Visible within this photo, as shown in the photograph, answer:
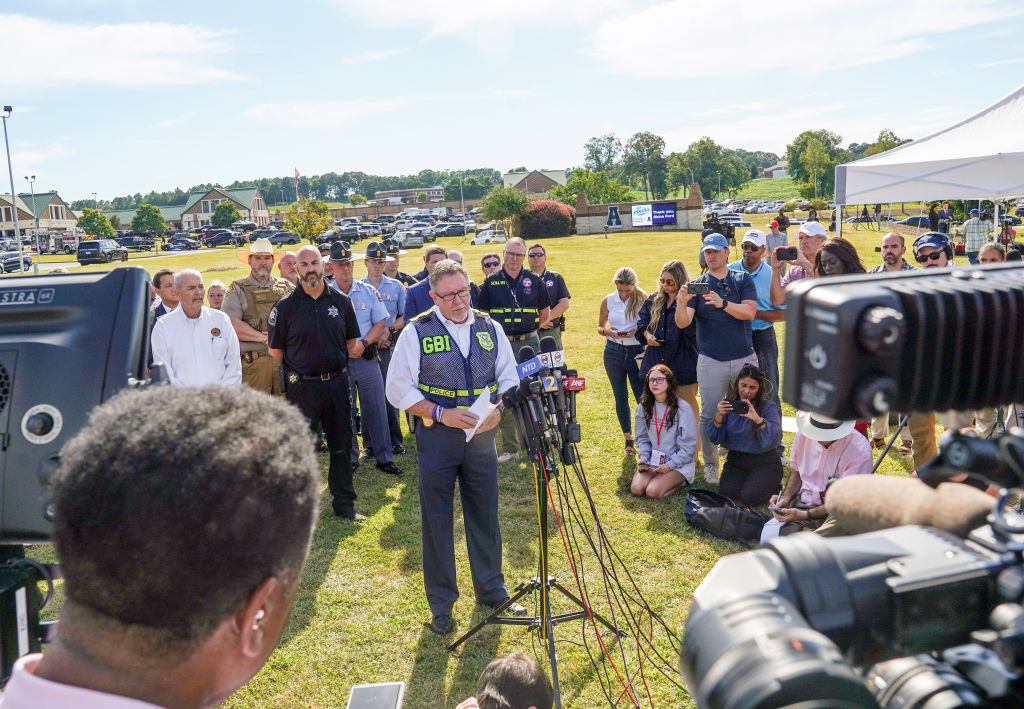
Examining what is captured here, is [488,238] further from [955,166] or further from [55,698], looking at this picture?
[55,698]

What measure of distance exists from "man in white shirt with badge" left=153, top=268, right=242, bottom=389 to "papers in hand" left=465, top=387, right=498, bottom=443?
2.38 meters

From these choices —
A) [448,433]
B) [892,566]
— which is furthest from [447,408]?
[892,566]

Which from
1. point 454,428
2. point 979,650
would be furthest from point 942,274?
point 454,428

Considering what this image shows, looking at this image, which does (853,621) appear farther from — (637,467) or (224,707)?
(637,467)

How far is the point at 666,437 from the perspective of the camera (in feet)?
22.5

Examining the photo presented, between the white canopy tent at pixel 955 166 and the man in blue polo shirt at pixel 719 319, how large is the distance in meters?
3.31

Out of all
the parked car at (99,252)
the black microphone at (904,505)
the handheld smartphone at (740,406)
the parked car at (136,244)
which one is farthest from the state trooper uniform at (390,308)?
the parked car at (136,244)

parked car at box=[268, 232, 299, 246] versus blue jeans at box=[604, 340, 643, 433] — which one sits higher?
parked car at box=[268, 232, 299, 246]

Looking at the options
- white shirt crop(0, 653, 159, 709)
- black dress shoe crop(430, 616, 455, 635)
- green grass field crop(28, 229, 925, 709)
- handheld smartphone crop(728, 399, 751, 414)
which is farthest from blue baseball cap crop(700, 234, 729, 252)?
white shirt crop(0, 653, 159, 709)

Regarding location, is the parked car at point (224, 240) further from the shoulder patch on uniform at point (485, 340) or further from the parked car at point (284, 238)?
the shoulder patch on uniform at point (485, 340)

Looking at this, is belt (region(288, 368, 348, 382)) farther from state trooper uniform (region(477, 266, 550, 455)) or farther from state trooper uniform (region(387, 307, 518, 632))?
state trooper uniform (region(477, 266, 550, 455))

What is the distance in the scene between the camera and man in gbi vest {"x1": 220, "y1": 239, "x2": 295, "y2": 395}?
782cm

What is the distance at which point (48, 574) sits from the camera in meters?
1.65

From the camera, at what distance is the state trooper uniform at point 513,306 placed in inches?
314
